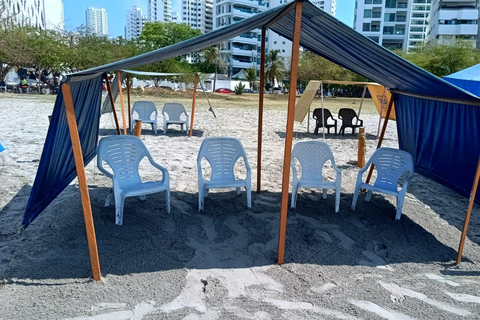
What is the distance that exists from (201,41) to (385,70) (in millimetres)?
2323

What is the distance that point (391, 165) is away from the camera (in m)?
5.71

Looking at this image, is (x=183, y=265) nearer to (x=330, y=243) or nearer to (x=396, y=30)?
(x=330, y=243)

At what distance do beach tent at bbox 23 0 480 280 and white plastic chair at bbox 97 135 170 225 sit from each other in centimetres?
41

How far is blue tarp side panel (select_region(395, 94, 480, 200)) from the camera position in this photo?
5.04 meters

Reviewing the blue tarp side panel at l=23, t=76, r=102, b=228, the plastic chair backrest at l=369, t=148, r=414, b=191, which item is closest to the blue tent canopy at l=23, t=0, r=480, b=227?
the blue tarp side panel at l=23, t=76, r=102, b=228

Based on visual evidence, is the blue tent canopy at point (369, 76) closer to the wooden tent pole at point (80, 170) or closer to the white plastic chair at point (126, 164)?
the wooden tent pole at point (80, 170)

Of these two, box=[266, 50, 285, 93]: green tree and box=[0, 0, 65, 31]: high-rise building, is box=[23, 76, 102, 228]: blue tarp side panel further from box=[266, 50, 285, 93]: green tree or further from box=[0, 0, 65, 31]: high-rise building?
box=[0, 0, 65, 31]: high-rise building

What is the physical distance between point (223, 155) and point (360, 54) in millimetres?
2314

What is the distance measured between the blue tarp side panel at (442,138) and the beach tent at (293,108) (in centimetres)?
1

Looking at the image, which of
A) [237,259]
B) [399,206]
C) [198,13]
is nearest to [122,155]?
[237,259]

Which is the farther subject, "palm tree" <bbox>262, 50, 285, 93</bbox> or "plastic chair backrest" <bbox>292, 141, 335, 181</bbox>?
"palm tree" <bbox>262, 50, 285, 93</bbox>

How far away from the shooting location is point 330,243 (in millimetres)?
4492

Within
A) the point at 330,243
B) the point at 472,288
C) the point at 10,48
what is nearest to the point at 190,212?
the point at 330,243

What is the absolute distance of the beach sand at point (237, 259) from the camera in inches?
127
